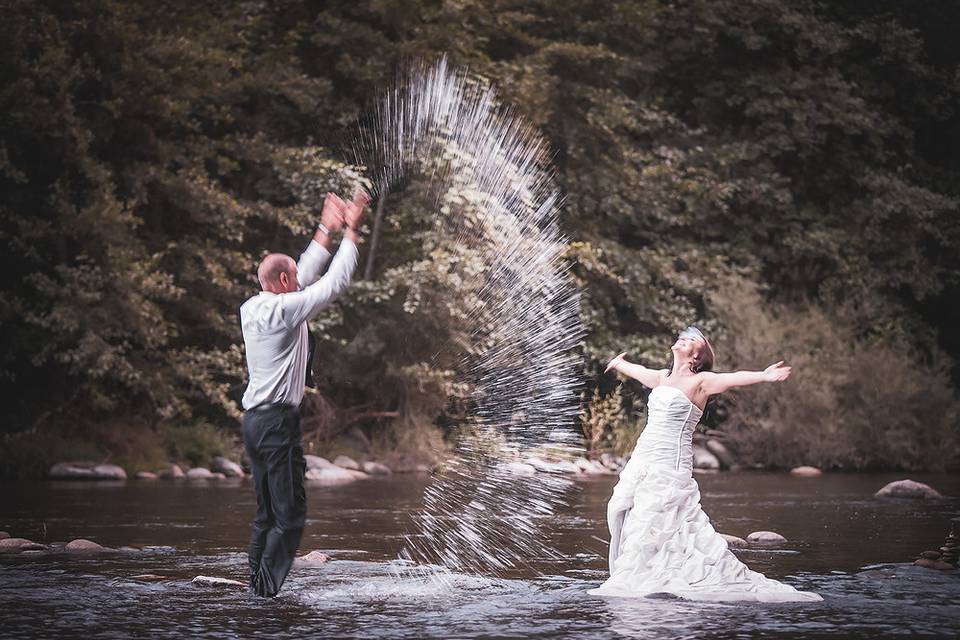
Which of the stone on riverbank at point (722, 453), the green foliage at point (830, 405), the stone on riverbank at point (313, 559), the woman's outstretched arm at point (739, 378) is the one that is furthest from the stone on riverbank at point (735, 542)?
the stone on riverbank at point (722, 453)

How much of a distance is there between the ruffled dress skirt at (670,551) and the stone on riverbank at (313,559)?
2470 millimetres

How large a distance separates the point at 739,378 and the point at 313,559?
367 centimetres

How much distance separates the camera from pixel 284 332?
812 cm

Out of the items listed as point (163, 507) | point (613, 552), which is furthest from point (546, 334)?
point (613, 552)

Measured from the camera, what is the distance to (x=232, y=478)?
22.4 m

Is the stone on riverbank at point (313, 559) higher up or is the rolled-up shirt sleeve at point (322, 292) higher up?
the rolled-up shirt sleeve at point (322, 292)

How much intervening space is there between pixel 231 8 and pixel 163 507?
13670 millimetres

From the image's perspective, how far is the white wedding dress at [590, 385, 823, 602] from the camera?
28.2 feet

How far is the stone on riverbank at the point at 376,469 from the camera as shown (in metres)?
24.3

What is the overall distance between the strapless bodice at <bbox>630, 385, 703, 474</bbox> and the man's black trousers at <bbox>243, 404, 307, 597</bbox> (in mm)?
2471

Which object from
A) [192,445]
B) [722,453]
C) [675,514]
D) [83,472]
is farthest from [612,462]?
[675,514]

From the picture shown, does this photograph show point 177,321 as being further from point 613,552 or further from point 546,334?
point 613,552

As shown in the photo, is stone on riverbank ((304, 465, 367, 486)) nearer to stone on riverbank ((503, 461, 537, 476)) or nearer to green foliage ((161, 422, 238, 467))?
green foliage ((161, 422, 238, 467))

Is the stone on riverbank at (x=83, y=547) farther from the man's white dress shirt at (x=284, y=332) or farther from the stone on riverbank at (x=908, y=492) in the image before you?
the stone on riverbank at (x=908, y=492)
